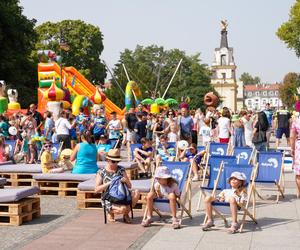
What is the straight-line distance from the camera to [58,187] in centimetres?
1143

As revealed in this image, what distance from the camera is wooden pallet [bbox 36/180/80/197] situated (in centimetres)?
1130

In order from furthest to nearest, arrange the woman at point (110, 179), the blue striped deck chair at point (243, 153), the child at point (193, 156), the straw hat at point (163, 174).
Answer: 1. the child at point (193, 156)
2. the blue striped deck chair at point (243, 153)
3. the woman at point (110, 179)
4. the straw hat at point (163, 174)

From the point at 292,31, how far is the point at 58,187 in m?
40.9

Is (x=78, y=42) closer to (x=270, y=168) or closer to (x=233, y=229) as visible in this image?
(x=270, y=168)

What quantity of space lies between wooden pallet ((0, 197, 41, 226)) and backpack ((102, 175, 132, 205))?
115 centimetres

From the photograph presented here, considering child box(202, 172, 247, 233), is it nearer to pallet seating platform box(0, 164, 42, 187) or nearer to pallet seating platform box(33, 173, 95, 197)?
pallet seating platform box(33, 173, 95, 197)

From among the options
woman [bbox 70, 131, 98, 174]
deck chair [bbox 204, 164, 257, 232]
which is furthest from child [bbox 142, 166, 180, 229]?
woman [bbox 70, 131, 98, 174]

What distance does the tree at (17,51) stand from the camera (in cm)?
4203

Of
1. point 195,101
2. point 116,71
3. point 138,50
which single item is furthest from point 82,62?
point 138,50

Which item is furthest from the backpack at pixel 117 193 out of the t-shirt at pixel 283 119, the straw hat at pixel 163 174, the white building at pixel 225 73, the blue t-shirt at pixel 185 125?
the white building at pixel 225 73

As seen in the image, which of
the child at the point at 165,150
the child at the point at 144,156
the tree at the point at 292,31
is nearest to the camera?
the child at the point at 165,150

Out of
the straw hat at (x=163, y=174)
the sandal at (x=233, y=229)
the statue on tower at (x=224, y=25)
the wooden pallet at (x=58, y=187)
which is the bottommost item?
the sandal at (x=233, y=229)

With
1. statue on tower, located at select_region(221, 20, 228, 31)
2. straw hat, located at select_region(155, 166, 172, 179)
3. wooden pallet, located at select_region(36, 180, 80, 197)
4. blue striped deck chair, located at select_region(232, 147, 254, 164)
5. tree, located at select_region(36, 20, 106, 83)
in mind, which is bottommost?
wooden pallet, located at select_region(36, 180, 80, 197)

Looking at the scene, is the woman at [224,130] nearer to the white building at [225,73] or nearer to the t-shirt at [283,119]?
the t-shirt at [283,119]
